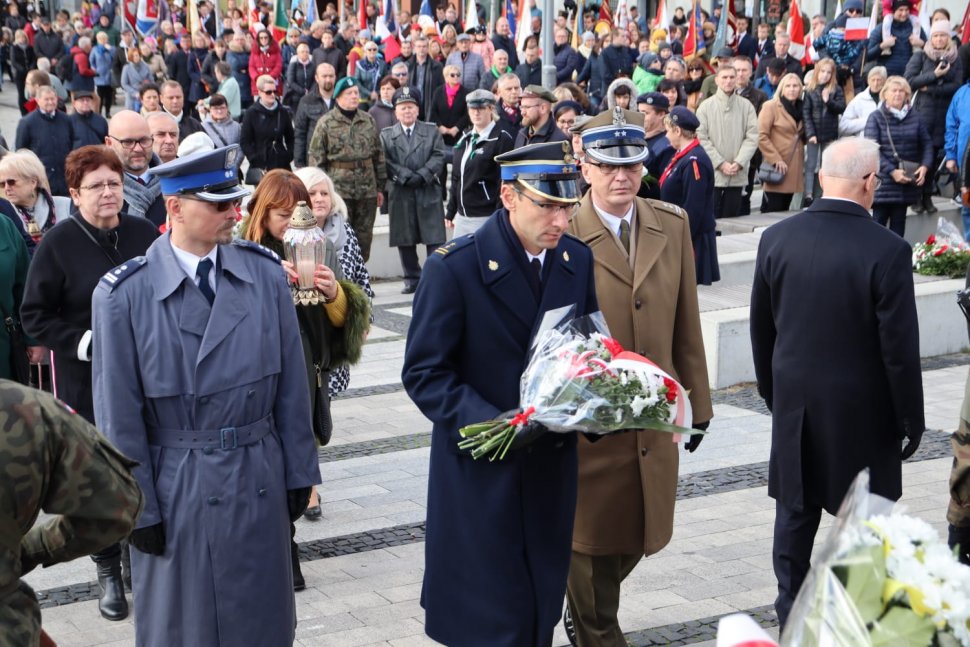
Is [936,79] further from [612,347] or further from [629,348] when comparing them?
[612,347]

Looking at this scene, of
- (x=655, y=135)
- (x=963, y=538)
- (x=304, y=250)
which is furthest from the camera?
(x=655, y=135)

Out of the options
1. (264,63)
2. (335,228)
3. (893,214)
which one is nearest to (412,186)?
(893,214)

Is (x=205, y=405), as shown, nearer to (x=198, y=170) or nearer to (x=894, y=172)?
(x=198, y=170)

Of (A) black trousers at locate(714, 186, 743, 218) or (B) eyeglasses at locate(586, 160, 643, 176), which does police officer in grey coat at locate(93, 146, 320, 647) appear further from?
(A) black trousers at locate(714, 186, 743, 218)

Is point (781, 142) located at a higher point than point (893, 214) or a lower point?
higher

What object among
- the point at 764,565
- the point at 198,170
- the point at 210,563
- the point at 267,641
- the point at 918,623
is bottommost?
the point at 764,565

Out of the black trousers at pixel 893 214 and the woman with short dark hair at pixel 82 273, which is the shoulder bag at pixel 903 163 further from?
the woman with short dark hair at pixel 82 273

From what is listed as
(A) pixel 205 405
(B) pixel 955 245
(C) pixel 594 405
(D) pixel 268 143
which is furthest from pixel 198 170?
(D) pixel 268 143

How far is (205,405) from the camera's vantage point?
4.25 metres

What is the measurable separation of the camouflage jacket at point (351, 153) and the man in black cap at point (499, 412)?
8898 millimetres

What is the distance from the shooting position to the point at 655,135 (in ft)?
35.0

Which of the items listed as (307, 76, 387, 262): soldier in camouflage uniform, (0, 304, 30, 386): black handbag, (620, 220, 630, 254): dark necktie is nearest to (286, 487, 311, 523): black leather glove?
(620, 220, 630, 254): dark necktie

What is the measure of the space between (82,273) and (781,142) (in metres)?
11.2

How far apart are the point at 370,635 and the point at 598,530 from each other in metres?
1.19
